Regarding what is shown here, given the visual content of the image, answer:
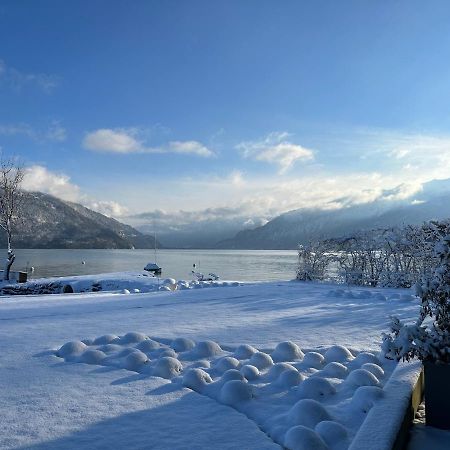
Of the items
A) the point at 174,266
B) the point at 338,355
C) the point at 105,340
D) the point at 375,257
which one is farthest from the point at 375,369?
the point at 174,266

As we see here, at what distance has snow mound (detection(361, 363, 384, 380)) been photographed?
169 inches

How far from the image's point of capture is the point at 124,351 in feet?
16.7

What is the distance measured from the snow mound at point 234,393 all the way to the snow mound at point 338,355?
1.59 metres

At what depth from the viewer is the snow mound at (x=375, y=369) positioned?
4293 millimetres

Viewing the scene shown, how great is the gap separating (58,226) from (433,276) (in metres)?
210

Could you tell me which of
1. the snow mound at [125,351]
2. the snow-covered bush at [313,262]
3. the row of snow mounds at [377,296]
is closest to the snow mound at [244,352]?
the snow mound at [125,351]

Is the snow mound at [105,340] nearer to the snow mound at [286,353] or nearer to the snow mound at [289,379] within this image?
the snow mound at [286,353]

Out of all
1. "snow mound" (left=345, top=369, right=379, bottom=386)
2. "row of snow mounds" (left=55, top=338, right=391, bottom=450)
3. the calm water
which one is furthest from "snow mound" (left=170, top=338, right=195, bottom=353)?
the calm water

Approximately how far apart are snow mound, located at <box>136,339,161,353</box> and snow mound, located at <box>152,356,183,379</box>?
88 centimetres

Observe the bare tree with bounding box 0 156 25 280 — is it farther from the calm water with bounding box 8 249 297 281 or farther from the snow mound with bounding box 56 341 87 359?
the snow mound with bounding box 56 341 87 359

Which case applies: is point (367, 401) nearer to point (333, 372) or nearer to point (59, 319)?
point (333, 372)

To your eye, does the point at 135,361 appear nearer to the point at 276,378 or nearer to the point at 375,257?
the point at 276,378

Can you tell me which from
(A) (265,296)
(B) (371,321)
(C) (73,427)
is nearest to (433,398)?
(C) (73,427)

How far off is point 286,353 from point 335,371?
757mm
